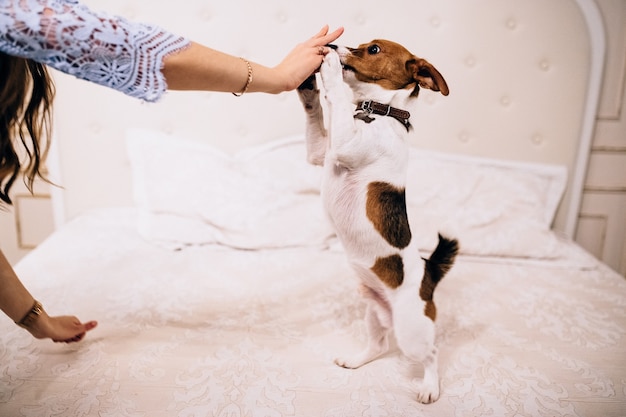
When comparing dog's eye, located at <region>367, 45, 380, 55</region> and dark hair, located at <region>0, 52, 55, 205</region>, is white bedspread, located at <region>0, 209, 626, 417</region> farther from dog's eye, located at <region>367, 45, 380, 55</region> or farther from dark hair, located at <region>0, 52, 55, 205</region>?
dog's eye, located at <region>367, 45, 380, 55</region>

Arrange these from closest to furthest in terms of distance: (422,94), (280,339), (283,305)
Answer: (280,339), (283,305), (422,94)

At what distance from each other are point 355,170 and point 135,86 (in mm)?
522

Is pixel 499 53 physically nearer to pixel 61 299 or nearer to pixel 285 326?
pixel 285 326

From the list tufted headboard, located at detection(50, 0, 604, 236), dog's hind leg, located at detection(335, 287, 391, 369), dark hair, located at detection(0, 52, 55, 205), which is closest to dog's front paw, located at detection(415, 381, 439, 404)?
dog's hind leg, located at detection(335, 287, 391, 369)

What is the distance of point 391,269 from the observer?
1.12 m

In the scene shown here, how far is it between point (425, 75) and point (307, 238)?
107 centimetres

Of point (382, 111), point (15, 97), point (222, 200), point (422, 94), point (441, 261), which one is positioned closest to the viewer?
point (15, 97)

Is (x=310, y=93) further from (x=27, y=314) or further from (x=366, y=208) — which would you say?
(x=27, y=314)

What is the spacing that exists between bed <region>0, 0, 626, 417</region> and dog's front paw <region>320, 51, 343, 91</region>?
74 cm

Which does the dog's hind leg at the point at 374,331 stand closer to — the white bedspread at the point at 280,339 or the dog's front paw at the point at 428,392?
the white bedspread at the point at 280,339

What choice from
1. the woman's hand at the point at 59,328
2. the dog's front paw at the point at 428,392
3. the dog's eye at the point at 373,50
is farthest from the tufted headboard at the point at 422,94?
the dog's front paw at the point at 428,392

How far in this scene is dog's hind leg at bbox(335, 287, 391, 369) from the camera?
1200mm

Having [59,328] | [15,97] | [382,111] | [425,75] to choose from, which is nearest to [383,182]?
[382,111]

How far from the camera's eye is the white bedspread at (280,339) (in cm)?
106
